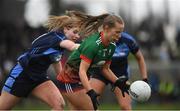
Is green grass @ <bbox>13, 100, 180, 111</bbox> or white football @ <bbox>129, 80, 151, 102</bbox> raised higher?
white football @ <bbox>129, 80, 151, 102</bbox>

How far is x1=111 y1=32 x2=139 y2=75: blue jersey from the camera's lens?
474 inches

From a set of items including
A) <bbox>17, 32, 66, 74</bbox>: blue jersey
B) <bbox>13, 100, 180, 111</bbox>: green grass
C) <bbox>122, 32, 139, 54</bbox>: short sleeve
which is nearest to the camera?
<bbox>17, 32, 66, 74</bbox>: blue jersey

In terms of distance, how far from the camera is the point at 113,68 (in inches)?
486

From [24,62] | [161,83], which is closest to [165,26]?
[161,83]

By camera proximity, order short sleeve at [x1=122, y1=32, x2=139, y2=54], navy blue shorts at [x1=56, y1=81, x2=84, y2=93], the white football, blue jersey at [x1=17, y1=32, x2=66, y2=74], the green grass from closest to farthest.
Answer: the white football < blue jersey at [x1=17, y1=32, x2=66, y2=74] < navy blue shorts at [x1=56, y1=81, x2=84, y2=93] < short sleeve at [x1=122, y1=32, x2=139, y2=54] < the green grass

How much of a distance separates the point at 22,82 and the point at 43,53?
1.66 feet

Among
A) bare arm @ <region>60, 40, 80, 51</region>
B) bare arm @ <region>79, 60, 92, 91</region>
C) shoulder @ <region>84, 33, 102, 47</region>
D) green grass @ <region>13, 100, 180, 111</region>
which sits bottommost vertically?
green grass @ <region>13, 100, 180, 111</region>

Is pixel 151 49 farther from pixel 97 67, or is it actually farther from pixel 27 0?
pixel 97 67

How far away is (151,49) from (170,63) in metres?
2.00

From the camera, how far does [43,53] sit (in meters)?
10.6

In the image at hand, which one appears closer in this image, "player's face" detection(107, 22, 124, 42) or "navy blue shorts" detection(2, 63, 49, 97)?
"player's face" detection(107, 22, 124, 42)

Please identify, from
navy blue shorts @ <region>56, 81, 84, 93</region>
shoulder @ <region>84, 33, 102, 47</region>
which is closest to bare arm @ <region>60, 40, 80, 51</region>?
shoulder @ <region>84, 33, 102, 47</region>

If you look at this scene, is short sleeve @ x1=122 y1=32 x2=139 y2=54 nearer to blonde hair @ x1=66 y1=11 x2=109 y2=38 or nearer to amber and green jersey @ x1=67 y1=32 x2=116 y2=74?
blonde hair @ x1=66 y1=11 x2=109 y2=38

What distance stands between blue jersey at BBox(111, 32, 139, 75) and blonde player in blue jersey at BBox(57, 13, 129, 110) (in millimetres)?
1443
